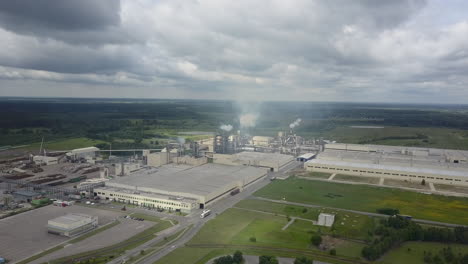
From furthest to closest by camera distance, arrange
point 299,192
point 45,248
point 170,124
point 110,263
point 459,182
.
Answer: point 170,124 → point 459,182 → point 299,192 → point 45,248 → point 110,263

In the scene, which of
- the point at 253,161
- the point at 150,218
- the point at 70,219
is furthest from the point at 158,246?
the point at 253,161

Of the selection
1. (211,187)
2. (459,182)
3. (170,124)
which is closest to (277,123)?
(170,124)

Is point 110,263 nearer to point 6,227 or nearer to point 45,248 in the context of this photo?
point 45,248

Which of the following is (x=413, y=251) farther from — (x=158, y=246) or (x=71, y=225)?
(x=71, y=225)

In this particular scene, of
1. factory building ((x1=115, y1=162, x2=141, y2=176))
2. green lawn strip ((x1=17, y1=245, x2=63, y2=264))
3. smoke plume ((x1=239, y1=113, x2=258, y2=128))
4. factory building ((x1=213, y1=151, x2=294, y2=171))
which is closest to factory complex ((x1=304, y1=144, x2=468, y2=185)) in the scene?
factory building ((x1=213, y1=151, x2=294, y2=171))

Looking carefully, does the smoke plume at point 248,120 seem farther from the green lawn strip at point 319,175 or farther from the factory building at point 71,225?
the factory building at point 71,225

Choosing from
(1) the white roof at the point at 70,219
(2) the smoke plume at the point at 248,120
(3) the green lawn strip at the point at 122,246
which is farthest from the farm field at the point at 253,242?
(2) the smoke plume at the point at 248,120
